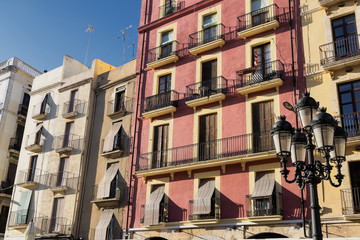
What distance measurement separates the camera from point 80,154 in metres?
25.0

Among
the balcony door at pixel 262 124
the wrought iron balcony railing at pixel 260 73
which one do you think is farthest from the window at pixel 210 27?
the balcony door at pixel 262 124

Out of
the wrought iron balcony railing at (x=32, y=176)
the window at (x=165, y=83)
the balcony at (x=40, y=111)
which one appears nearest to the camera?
the window at (x=165, y=83)

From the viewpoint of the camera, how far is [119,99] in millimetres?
24984

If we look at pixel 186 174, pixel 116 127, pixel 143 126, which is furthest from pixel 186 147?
pixel 116 127

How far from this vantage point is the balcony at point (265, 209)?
16266 millimetres

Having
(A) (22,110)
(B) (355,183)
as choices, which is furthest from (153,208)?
(A) (22,110)

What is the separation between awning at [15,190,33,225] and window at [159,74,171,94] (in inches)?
439

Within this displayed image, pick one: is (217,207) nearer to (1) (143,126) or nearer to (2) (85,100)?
(1) (143,126)

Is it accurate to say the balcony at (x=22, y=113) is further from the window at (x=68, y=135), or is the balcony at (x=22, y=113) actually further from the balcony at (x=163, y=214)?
the balcony at (x=163, y=214)

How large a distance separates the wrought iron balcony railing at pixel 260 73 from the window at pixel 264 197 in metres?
4.26

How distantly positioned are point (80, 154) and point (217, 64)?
10.1 metres

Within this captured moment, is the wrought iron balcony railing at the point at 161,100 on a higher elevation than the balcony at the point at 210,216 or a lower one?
higher

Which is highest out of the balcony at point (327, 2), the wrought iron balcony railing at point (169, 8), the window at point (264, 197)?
the wrought iron balcony railing at point (169, 8)

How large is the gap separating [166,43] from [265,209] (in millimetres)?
11405
